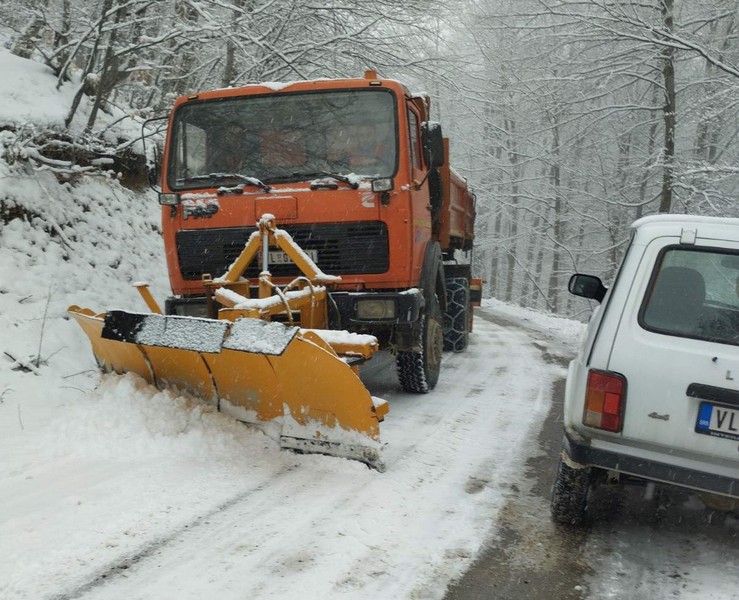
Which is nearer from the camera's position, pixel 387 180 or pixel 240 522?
pixel 240 522

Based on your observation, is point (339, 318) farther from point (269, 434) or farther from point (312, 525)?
point (312, 525)

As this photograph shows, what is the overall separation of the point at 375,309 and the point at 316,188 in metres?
1.10

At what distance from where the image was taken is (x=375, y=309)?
534cm

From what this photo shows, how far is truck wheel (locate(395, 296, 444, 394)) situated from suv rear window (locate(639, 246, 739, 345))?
3.11m

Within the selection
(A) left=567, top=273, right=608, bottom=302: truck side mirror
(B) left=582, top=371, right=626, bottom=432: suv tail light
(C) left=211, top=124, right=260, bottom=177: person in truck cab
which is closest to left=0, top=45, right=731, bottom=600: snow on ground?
(B) left=582, top=371, right=626, bottom=432: suv tail light

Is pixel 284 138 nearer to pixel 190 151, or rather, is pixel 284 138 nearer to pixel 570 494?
pixel 190 151

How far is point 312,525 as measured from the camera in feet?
10.7

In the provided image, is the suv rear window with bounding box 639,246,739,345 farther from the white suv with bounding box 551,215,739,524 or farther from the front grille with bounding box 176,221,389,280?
the front grille with bounding box 176,221,389,280

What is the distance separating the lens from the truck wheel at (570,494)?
3.24 m

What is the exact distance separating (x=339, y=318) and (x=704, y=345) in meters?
2.97

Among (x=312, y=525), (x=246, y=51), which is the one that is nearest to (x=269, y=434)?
(x=312, y=525)

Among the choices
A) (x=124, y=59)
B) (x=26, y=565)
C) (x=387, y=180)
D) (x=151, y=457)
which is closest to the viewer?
(x=26, y=565)

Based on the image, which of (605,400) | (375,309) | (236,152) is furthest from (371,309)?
(605,400)

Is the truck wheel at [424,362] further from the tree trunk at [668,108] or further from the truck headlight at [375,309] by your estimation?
the tree trunk at [668,108]
